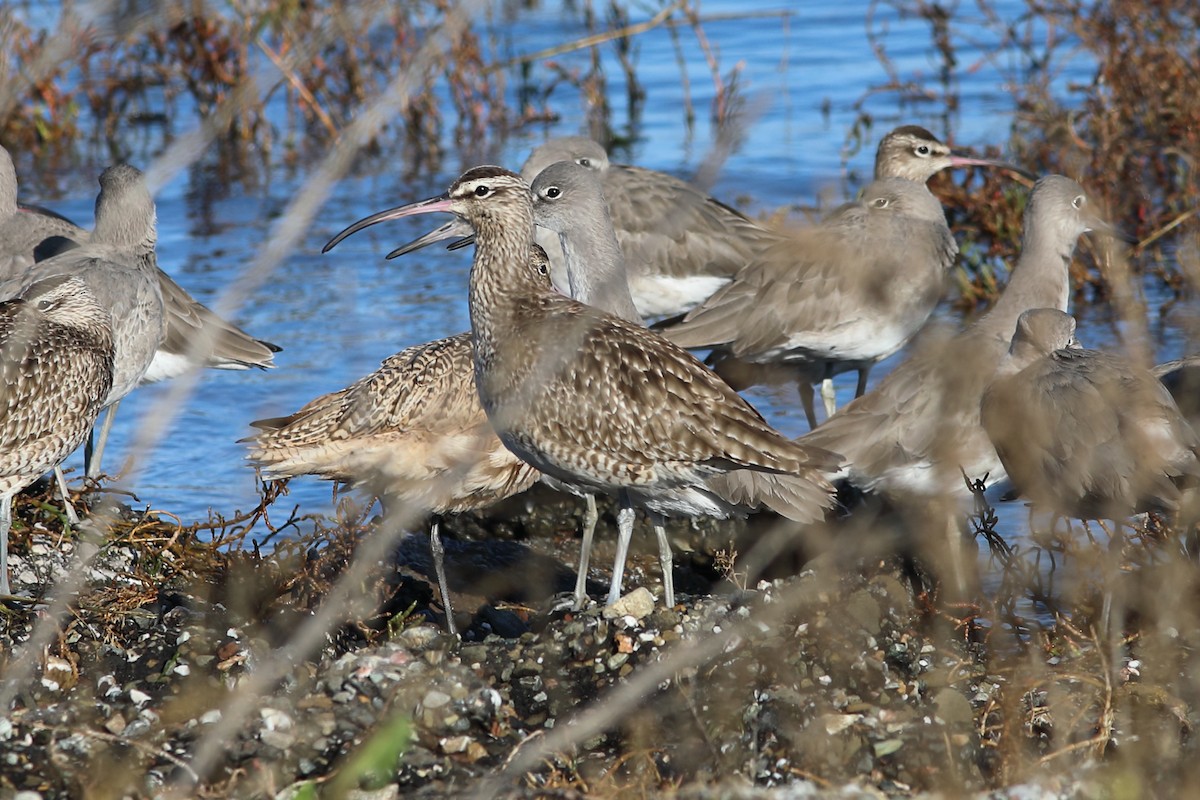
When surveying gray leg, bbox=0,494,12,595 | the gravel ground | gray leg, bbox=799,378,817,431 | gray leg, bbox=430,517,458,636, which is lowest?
gray leg, bbox=799,378,817,431

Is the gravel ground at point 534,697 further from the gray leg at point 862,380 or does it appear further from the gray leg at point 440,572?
the gray leg at point 862,380

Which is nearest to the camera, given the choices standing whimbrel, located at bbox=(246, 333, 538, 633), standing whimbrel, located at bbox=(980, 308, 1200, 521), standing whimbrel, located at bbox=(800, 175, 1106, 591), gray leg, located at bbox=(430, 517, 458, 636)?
standing whimbrel, located at bbox=(980, 308, 1200, 521)

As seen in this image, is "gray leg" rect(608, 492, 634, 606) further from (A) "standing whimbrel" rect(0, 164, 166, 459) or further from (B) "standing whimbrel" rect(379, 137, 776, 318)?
(B) "standing whimbrel" rect(379, 137, 776, 318)

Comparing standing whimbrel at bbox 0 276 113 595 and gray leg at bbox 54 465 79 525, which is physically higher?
standing whimbrel at bbox 0 276 113 595

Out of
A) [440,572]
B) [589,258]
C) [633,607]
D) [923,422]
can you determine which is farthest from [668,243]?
[633,607]

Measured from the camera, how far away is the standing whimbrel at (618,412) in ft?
15.6

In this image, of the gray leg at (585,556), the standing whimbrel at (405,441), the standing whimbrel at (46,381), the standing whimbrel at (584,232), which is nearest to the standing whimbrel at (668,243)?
the standing whimbrel at (584,232)

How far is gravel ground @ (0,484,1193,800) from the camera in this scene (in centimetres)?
384

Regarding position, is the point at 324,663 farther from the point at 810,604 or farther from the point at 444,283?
the point at 444,283

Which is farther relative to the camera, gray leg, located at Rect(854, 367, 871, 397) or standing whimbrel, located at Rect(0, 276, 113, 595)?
gray leg, located at Rect(854, 367, 871, 397)

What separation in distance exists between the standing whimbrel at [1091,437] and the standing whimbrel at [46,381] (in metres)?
3.04

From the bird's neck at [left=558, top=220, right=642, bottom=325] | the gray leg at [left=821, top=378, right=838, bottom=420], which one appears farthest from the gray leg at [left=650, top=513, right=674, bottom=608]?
the gray leg at [left=821, top=378, right=838, bottom=420]

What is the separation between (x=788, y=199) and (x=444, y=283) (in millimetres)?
2705

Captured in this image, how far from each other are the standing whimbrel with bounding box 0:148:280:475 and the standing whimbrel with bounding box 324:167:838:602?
2.30m
